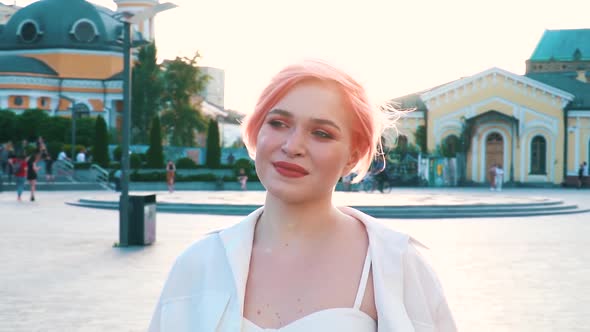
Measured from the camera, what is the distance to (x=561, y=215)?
84.5 ft

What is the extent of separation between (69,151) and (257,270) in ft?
157

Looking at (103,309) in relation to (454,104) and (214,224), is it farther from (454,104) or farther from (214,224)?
(454,104)

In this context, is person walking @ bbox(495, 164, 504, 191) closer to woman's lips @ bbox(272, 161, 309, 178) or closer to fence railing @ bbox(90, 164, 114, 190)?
fence railing @ bbox(90, 164, 114, 190)

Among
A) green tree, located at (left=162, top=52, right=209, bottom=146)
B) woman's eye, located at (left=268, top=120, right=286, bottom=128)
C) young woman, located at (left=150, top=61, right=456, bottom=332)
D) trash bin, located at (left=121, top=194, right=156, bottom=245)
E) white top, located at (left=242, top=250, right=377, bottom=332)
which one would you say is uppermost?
green tree, located at (left=162, top=52, right=209, bottom=146)

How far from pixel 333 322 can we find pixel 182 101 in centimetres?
6509

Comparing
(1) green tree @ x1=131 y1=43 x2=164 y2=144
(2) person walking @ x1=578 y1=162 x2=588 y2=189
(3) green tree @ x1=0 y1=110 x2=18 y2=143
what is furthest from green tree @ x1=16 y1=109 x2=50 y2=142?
(2) person walking @ x1=578 y1=162 x2=588 y2=189

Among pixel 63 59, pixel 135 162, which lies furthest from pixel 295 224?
pixel 63 59

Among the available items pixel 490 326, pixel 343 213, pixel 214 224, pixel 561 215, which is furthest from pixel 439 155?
pixel 343 213

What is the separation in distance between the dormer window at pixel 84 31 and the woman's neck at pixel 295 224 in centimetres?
7506

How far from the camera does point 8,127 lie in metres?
58.8

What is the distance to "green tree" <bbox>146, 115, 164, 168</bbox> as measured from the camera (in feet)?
158

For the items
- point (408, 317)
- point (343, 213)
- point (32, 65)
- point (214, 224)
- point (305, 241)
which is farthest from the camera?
point (32, 65)

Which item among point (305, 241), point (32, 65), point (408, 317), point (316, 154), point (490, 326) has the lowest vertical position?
point (490, 326)

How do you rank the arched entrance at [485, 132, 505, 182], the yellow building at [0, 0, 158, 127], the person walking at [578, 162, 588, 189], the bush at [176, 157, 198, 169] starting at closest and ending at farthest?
the bush at [176, 157, 198, 169], the person walking at [578, 162, 588, 189], the arched entrance at [485, 132, 505, 182], the yellow building at [0, 0, 158, 127]
